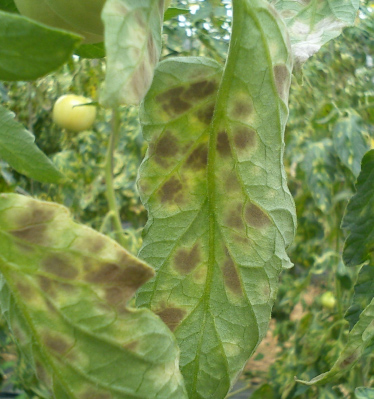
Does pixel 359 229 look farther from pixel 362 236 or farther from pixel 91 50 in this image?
pixel 91 50

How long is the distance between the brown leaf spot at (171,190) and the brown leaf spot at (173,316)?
8 cm

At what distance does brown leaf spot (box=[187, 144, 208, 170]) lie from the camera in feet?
1.39

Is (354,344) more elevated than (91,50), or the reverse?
(91,50)

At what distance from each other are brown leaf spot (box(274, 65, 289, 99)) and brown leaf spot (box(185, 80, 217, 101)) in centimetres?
6

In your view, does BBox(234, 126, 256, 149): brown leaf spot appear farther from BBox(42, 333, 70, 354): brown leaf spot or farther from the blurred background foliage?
the blurred background foliage

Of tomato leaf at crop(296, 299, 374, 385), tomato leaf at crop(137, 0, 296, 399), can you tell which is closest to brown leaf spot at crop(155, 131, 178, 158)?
tomato leaf at crop(137, 0, 296, 399)

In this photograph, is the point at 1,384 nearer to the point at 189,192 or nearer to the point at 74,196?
the point at 74,196

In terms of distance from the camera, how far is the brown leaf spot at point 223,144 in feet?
1.37

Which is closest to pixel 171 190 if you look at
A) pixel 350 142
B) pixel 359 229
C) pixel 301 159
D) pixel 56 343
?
pixel 56 343

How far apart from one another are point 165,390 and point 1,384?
244 cm

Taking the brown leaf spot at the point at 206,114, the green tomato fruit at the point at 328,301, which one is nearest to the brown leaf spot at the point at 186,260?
the brown leaf spot at the point at 206,114

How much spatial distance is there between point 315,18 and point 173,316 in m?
0.28

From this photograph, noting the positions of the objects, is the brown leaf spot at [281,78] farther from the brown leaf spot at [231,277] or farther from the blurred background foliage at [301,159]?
the blurred background foliage at [301,159]

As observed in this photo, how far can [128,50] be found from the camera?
0.30 meters
